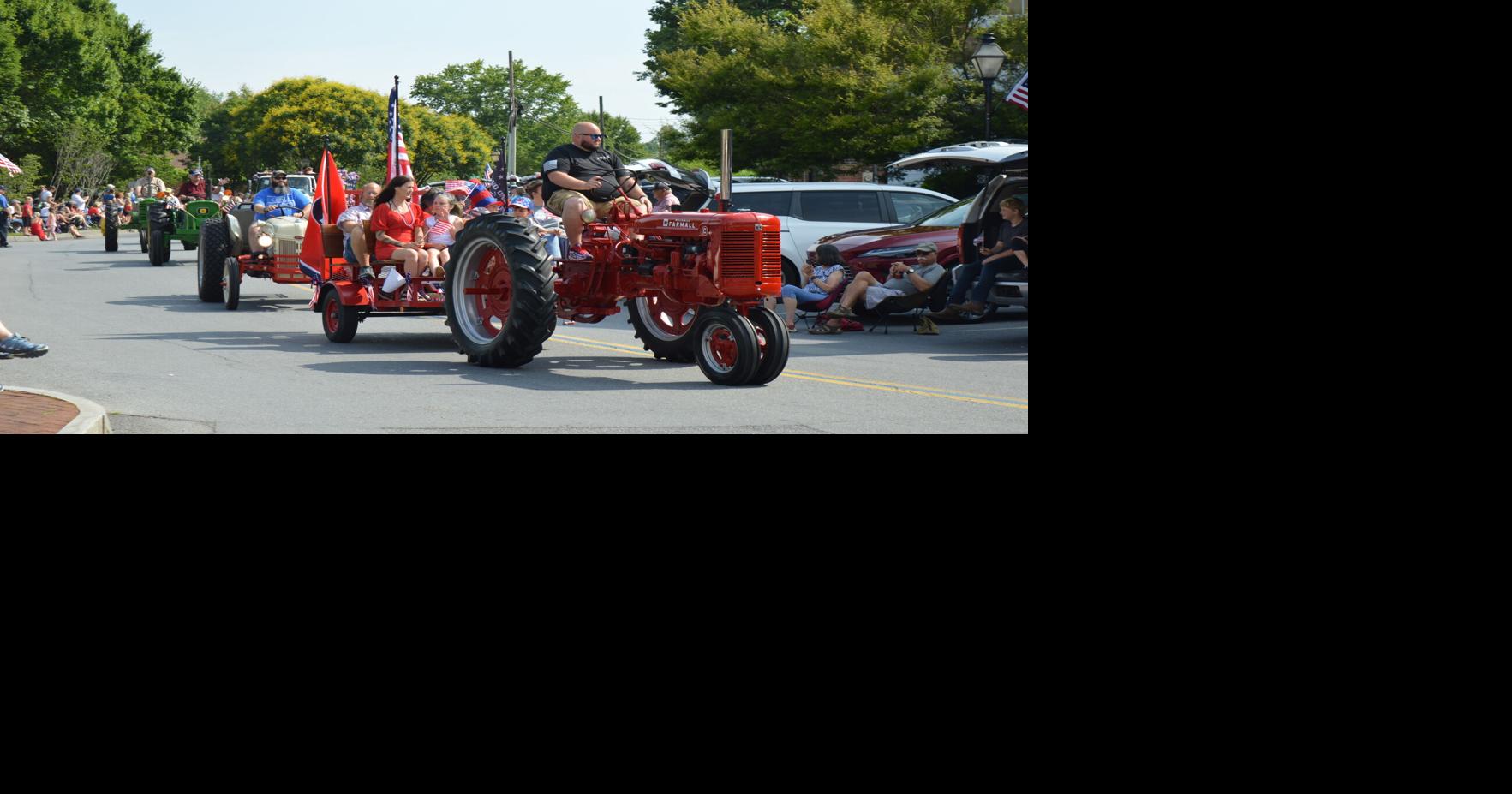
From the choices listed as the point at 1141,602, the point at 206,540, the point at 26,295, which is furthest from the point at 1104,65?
the point at 26,295

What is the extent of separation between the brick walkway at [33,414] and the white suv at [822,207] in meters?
10.7

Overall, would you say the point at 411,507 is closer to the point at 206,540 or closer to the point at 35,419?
→ the point at 206,540

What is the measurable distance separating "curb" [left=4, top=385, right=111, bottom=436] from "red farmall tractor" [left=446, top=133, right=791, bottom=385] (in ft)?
10.9

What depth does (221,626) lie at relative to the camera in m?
4.06

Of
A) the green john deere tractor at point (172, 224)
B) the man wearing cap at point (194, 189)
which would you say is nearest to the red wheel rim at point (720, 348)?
the green john deere tractor at point (172, 224)

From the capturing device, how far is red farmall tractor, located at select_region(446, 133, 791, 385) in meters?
10.6

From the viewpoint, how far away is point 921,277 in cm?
1580

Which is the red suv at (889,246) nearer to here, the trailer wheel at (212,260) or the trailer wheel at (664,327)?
the trailer wheel at (664,327)

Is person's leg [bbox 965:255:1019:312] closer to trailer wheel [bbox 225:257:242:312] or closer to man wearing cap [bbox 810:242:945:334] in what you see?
man wearing cap [bbox 810:242:945:334]

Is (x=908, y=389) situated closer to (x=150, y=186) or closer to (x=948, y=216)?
(x=948, y=216)

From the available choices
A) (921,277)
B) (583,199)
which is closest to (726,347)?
(583,199)

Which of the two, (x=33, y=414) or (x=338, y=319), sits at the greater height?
(x=338, y=319)

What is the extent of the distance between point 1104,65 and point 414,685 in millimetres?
4184

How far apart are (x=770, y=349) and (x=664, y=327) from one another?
172 centimetres
